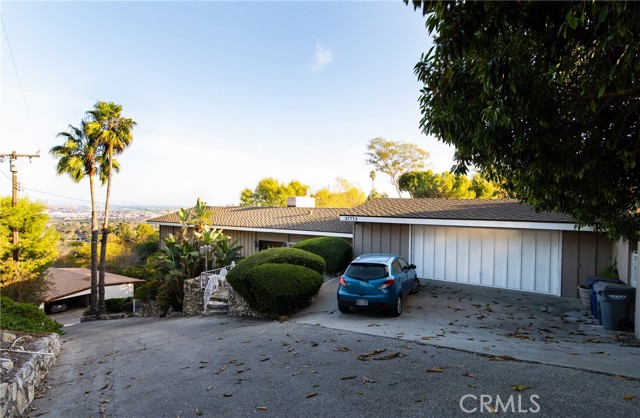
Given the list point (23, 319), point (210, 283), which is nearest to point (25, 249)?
point (23, 319)

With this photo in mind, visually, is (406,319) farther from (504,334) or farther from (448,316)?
(504,334)

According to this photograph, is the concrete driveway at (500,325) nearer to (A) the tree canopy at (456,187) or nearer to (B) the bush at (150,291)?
(B) the bush at (150,291)

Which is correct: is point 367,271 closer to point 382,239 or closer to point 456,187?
point 382,239

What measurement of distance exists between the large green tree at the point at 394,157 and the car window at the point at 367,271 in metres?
35.5

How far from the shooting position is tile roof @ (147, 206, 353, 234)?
18188 millimetres

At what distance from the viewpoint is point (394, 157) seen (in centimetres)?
4509

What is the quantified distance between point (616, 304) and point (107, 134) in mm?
22875

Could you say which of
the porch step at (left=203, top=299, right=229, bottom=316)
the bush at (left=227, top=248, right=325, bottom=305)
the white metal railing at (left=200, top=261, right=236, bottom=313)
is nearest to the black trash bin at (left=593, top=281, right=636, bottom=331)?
the bush at (left=227, top=248, right=325, bottom=305)

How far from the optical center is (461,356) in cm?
555

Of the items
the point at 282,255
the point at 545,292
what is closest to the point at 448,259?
the point at 545,292

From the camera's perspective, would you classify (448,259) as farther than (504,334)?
Yes

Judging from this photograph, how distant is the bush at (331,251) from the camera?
15016 millimetres

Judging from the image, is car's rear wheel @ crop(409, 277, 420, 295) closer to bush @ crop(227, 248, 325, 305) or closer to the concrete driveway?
the concrete driveway

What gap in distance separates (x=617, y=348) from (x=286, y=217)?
1698 cm
